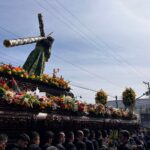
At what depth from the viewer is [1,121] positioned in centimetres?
1008

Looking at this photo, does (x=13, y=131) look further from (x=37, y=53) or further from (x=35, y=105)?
(x=37, y=53)

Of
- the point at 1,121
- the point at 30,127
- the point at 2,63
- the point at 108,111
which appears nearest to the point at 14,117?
the point at 1,121

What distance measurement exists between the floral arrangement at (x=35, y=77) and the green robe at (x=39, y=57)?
323 cm

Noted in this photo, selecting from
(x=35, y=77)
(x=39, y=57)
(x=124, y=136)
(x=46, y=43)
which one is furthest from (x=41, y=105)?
(x=46, y=43)

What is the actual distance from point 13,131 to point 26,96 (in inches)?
44.6

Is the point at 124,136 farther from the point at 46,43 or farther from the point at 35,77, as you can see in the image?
the point at 46,43

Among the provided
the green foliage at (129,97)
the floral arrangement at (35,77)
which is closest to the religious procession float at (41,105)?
the floral arrangement at (35,77)

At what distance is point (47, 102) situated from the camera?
12.0 meters

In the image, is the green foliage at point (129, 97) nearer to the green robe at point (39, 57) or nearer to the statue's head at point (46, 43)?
the green robe at point (39, 57)

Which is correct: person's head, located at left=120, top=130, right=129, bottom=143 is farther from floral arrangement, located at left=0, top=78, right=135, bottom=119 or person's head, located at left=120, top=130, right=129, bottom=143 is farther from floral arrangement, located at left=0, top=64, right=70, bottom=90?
floral arrangement, located at left=0, top=64, right=70, bottom=90

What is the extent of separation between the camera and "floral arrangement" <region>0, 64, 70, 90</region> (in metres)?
14.7

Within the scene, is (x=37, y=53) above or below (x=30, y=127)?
above

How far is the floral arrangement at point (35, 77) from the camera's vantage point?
1470 centimetres

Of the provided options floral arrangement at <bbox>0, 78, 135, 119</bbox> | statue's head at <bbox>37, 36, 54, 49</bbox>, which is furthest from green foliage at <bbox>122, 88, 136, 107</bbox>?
floral arrangement at <bbox>0, 78, 135, 119</bbox>
